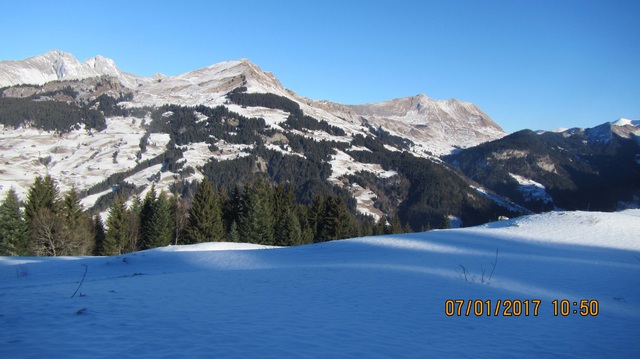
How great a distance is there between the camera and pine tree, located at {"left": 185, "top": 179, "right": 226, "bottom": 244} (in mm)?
41625

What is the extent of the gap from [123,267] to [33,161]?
168383mm

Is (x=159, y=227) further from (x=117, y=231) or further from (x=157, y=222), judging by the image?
(x=117, y=231)

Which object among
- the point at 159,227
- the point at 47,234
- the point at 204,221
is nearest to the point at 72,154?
the point at 159,227

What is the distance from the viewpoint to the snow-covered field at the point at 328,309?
19.6 feet

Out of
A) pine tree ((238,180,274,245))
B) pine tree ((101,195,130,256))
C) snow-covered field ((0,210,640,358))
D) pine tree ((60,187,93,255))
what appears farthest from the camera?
pine tree ((238,180,274,245))

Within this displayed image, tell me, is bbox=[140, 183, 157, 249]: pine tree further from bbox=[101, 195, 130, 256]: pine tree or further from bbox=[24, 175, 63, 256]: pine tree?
bbox=[24, 175, 63, 256]: pine tree

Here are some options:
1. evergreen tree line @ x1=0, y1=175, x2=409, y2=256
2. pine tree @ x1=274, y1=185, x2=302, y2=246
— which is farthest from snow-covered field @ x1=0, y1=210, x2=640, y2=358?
pine tree @ x1=274, y1=185, x2=302, y2=246

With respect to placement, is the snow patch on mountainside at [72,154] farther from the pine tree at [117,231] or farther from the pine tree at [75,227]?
the pine tree at [117,231]

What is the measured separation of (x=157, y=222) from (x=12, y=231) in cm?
1265

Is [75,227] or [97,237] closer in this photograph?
[75,227]

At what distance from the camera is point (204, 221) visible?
41844mm

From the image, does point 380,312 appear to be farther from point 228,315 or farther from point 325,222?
point 325,222

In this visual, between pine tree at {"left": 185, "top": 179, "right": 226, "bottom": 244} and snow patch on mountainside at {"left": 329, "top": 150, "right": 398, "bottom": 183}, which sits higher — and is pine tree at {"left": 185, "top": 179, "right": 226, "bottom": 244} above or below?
below
